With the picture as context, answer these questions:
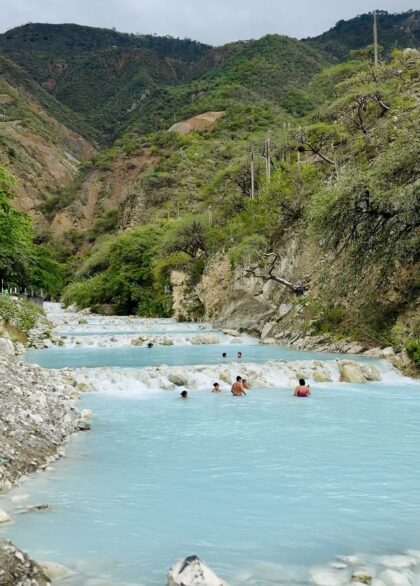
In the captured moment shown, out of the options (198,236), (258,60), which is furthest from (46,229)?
(198,236)

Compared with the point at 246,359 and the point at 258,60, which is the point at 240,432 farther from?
the point at 258,60

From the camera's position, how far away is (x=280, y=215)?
1316 inches

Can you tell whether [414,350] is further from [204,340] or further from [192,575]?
[192,575]

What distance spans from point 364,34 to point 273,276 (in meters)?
156

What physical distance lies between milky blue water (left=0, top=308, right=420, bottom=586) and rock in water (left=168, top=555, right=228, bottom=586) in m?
0.40

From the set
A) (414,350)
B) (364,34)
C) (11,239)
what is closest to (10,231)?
(11,239)

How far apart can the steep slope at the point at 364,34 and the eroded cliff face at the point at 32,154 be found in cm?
6598

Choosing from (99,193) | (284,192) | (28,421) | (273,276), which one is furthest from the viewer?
(99,193)

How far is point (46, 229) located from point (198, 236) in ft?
208

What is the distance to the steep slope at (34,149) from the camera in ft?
357

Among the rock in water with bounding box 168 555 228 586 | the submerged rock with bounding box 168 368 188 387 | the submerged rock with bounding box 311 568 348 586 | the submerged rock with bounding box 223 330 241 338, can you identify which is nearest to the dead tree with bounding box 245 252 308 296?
the submerged rock with bounding box 223 330 241 338

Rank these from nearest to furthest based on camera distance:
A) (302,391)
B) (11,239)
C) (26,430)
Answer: (26,430)
(302,391)
(11,239)

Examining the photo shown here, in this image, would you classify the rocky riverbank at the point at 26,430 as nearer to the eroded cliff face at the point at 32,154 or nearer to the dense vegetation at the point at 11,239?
the dense vegetation at the point at 11,239

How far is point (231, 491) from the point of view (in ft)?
25.2
